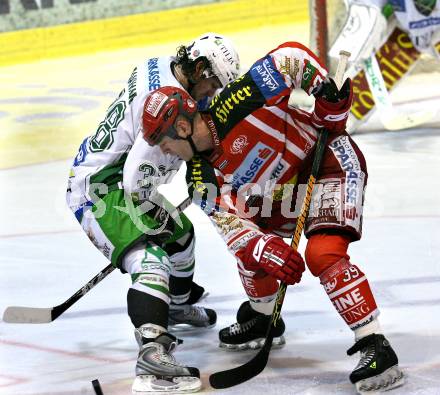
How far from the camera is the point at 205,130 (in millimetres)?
3258

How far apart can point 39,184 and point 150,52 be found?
365 centimetres

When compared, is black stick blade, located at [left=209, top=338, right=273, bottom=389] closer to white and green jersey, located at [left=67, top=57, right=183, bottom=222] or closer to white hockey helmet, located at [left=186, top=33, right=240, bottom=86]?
white and green jersey, located at [left=67, top=57, right=183, bottom=222]

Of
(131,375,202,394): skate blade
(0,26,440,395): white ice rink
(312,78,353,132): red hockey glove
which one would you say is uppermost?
(312,78,353,132): red hockey glove

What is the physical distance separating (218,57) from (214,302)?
39.6 inches

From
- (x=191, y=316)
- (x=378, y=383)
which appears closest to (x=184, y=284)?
(x=191, y=316)

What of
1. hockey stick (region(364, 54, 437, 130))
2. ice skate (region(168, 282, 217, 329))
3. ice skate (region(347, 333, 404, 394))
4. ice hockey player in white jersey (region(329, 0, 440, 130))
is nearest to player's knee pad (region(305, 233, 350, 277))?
ice skate (region(347, 333, 404, 394))

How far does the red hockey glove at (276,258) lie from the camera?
3094mm

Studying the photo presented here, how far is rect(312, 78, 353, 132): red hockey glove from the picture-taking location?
326cm

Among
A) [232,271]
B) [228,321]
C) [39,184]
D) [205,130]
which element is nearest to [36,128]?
[39,184]

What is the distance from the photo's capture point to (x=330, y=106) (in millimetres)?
3256

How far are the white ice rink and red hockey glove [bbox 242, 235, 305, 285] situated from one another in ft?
1.06

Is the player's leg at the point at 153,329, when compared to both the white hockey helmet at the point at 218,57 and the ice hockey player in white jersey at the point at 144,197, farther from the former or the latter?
the white hockey helmet at the point at 218,57

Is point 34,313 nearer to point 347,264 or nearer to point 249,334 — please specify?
point 249,334

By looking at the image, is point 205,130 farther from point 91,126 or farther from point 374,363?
point 91,126
